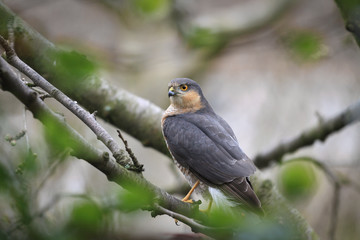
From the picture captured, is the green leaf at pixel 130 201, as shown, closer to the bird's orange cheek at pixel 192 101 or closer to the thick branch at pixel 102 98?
the thick branch at pixel 102 98

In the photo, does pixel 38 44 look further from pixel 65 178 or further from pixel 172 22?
pixel 172 22

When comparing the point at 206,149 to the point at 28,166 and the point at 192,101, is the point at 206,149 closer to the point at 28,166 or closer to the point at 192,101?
the point at 192,101

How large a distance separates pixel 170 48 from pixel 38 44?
18.8ft

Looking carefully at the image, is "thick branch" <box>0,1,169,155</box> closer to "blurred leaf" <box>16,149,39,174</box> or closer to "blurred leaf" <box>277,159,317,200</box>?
"blurred leaf" <box>16,149,39,174</box>

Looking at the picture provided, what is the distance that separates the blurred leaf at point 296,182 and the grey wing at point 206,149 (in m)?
1.43

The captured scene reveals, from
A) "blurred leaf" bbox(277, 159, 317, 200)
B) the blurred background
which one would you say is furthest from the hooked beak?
"blurred leaf" bbox(277, 159, 317, 200)

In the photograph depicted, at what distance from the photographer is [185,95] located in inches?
169

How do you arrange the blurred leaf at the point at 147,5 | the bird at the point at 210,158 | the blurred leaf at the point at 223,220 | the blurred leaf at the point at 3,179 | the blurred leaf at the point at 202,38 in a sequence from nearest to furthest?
the blurred leaf at the point at 3,179
the blurred leaf at the point at 223,220
the bird at the point at 210,158
the blurred leaf at the point at 147,5
the blurred leaf at the point at 202,38

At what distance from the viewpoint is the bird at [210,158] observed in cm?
313

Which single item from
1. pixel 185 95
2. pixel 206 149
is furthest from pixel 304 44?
pixel 185 95

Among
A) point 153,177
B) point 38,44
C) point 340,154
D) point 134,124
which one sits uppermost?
point 38,44

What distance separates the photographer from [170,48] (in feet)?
28.5

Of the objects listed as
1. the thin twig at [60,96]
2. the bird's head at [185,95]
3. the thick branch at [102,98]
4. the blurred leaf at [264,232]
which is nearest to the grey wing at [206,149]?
the thick branch at [102,98]

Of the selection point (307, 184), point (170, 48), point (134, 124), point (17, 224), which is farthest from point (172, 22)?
point (17, 224)
